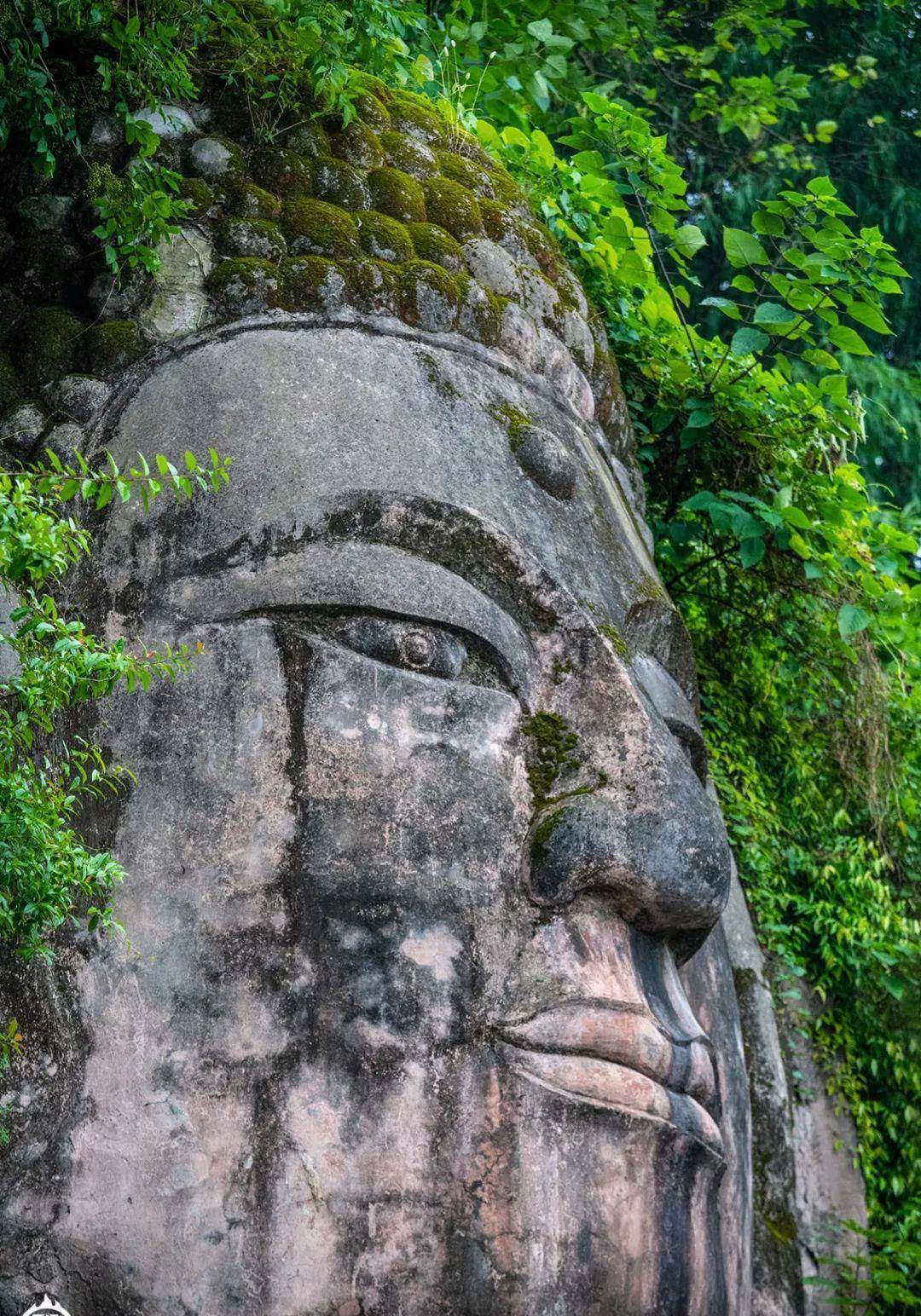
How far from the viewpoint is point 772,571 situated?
5484mm

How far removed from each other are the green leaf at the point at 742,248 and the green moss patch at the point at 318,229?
148 cm

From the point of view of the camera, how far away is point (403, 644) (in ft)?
10.3

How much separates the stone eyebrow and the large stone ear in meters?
0.39

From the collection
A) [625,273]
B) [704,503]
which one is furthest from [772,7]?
[704,503]

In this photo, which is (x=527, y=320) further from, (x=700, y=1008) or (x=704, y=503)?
(x=700, y=1008)

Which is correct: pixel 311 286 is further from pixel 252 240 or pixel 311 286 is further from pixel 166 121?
pixel 166 121

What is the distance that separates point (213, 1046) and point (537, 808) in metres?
Answer: 0.79

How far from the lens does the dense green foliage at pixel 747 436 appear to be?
155 inches

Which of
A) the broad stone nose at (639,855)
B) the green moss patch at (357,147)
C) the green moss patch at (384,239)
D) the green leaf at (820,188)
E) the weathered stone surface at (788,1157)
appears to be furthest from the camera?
the green leaf at (820,188)

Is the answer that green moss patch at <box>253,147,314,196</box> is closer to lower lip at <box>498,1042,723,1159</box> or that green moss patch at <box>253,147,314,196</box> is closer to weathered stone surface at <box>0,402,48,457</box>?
weathered stone surface at <box>0,402,48,457</box>

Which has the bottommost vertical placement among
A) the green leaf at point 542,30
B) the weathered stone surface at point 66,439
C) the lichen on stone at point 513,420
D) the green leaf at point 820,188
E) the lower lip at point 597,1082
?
the lower lip at point 597,1082

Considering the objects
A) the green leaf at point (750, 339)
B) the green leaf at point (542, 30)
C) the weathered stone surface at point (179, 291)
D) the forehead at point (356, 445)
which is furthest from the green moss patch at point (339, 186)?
the green leaf at point (542, 30)

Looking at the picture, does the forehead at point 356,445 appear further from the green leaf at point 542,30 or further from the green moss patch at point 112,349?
the green leaf at point 542,30

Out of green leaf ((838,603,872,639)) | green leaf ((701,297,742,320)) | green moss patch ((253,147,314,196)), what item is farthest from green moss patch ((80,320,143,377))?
green leaf ((838,603,872,639))
